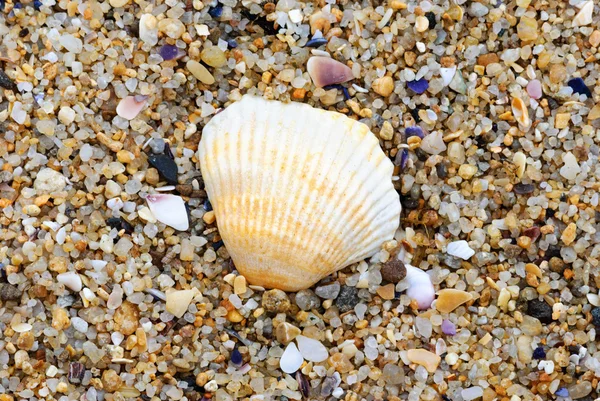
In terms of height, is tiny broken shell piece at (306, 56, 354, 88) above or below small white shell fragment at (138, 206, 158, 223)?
above

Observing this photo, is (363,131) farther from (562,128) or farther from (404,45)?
(562,128)

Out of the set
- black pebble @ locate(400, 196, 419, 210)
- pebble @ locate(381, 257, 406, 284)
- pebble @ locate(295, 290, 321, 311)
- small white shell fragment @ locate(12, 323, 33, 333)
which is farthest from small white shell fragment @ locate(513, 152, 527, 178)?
small white shell fragment @ locate(12, 323, 33, 333)

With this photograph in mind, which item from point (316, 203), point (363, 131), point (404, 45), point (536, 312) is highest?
point (404, 45)

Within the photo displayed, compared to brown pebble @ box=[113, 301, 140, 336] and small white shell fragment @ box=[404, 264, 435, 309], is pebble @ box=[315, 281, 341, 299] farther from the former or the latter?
brown pebble @ box=[113, 301, 140, 336]

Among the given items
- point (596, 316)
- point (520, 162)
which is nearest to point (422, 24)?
point (520, 162)

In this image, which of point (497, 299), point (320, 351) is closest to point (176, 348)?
point (320, 351)

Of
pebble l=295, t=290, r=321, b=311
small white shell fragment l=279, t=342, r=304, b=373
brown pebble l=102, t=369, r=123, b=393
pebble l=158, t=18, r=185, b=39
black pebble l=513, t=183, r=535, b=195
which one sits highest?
pebble l=158, t=18, r=185, b=39
